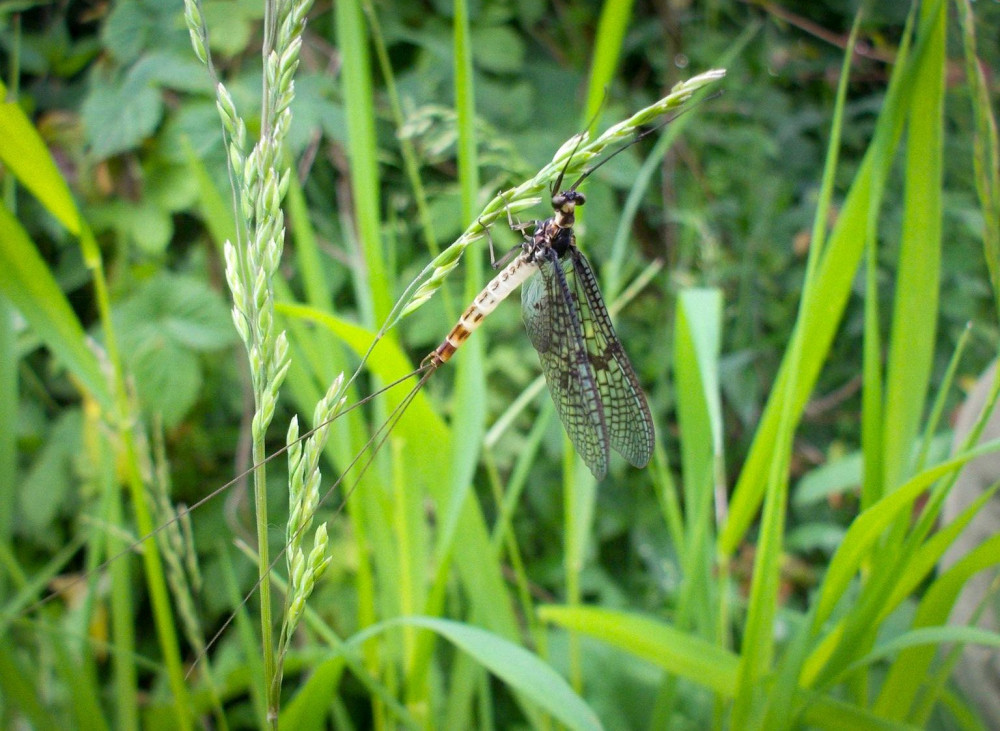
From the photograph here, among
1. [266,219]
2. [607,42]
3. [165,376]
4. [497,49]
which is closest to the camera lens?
[266,219]

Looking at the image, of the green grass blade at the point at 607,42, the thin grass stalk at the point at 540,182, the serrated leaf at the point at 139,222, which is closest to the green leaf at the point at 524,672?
the thin grass stalk at the point at 540,182

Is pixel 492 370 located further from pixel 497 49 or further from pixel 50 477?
pixel 50 477

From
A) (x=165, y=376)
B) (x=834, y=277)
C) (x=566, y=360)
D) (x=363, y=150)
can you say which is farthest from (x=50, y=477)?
(x=834, y=277)

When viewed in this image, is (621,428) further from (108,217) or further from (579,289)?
(108,217)

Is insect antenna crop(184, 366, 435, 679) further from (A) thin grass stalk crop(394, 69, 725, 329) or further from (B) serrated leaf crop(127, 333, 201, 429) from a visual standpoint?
(B) serrated leaf crop(127, 333, 201, 429)

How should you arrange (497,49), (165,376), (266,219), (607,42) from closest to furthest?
(266,219) < (607,42) < (165,376) < (497,49)

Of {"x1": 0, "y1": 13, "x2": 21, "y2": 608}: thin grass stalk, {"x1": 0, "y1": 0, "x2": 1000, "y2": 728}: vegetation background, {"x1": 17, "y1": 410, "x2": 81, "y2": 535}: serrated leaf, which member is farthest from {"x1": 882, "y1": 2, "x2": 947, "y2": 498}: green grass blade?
{"x1": 17, "y1": 410, "x2": 81, "y2": 535}: serrated leaf

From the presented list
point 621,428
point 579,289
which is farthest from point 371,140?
point 621,428
